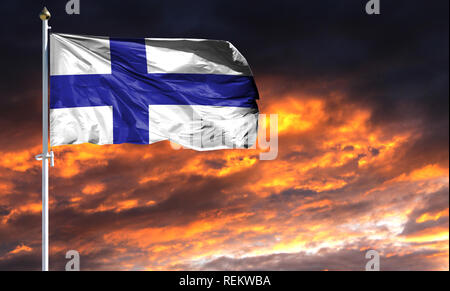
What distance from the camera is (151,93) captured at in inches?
563

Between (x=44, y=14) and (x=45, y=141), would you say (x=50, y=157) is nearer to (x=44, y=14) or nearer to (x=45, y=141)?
(x=45, y=141)

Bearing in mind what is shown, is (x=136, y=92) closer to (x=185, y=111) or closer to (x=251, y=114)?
(x=185, y=111)

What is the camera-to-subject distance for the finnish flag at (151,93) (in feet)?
43.8

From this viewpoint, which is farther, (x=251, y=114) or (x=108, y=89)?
(x=251, y=114)

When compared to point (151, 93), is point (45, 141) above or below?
below

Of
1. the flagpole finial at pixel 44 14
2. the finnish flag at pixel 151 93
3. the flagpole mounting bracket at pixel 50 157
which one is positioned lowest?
the flagpole mounting bracket at pixel 50 157

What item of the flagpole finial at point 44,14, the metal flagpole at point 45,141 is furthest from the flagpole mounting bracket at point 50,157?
the flagpole finial at point 44,14

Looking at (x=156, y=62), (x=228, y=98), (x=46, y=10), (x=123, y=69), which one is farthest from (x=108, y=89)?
(x=228, y=98)

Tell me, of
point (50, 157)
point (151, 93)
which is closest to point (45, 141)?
point (50, 157)

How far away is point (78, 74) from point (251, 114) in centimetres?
514

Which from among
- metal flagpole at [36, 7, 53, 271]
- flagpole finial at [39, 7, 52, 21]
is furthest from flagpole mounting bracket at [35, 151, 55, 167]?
flagpole finial at [39, 7, 52, 21]

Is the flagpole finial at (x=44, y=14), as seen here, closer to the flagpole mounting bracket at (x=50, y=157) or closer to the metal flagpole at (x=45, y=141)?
the metal flagpole at (x=45, y=141)

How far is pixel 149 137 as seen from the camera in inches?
548

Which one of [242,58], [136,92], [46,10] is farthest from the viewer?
[242,58]
